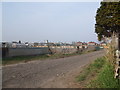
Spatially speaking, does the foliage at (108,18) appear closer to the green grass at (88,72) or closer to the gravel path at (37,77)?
the green grass at (88,72)

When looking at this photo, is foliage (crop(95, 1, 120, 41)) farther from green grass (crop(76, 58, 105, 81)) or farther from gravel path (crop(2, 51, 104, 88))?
gravel path (crop(2, 51, 104, 88))

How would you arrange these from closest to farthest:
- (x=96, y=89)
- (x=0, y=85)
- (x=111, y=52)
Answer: (x=96, y=89) → (x=0, y=85) → (x=111, y=52)

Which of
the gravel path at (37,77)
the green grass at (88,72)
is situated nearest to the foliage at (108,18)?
the green grass at (88,72)

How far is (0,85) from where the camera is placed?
5965 millimetres

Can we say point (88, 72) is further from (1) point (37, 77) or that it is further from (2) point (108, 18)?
(2) point (108, 18)

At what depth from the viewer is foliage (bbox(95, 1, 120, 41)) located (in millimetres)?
15078

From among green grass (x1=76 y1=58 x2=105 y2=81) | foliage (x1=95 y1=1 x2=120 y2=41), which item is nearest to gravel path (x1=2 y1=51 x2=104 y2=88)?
green grass (x1=76 y1=58 x2=105 y2=81)

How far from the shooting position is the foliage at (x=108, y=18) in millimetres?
15078

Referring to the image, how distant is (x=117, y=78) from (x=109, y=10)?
37.3 ft

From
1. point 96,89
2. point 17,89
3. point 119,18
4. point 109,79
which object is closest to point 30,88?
point 17,89

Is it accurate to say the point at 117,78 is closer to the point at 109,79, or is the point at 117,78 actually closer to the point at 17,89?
the point at 109,79

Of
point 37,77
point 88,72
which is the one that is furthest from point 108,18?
point 37,77

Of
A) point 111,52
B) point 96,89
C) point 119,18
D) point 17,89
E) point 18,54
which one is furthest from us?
point 18,54

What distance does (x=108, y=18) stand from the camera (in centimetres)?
1600
